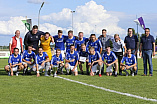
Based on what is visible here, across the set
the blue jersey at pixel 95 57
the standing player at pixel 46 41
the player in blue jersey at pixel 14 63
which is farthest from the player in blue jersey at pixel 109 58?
the player in blue jersey at pixel 14 63

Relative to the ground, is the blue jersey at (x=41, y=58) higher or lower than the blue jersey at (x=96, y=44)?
lower

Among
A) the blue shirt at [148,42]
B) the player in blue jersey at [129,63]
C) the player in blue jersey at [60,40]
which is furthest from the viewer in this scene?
the player in blue jersey at [60,40]

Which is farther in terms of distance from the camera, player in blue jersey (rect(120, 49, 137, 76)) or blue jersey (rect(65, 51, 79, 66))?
blue jersey (rect(65, 51, 79, 66))

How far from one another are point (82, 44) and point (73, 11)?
126 ft

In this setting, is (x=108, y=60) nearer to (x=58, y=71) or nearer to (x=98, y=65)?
(x=98, y=65)

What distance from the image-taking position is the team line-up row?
10039mm

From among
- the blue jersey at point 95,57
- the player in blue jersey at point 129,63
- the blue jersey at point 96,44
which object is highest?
the blue jersey at point 96,44

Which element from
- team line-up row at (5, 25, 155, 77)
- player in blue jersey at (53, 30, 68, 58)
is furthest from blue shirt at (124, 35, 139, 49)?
player in blue jersey at (53, 30, 68, 58)

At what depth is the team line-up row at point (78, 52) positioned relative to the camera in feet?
32.9

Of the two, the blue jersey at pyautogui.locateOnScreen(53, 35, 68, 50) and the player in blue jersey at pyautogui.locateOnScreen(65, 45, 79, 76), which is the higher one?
the blue jersey at pyautogui.locateOnScreen(53, 35, 68, 50)

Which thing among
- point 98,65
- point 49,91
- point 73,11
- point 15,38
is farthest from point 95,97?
point 73,11

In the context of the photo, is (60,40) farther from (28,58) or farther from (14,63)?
(14,63)

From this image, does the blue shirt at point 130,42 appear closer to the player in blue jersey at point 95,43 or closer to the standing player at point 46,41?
the player in blue jersey at point 95,43

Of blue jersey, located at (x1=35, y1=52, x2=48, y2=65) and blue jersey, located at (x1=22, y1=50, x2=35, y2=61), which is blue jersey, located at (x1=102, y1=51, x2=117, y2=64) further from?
blue jersey, located at (x1=22, y1=50, x2=35, y2=61)
